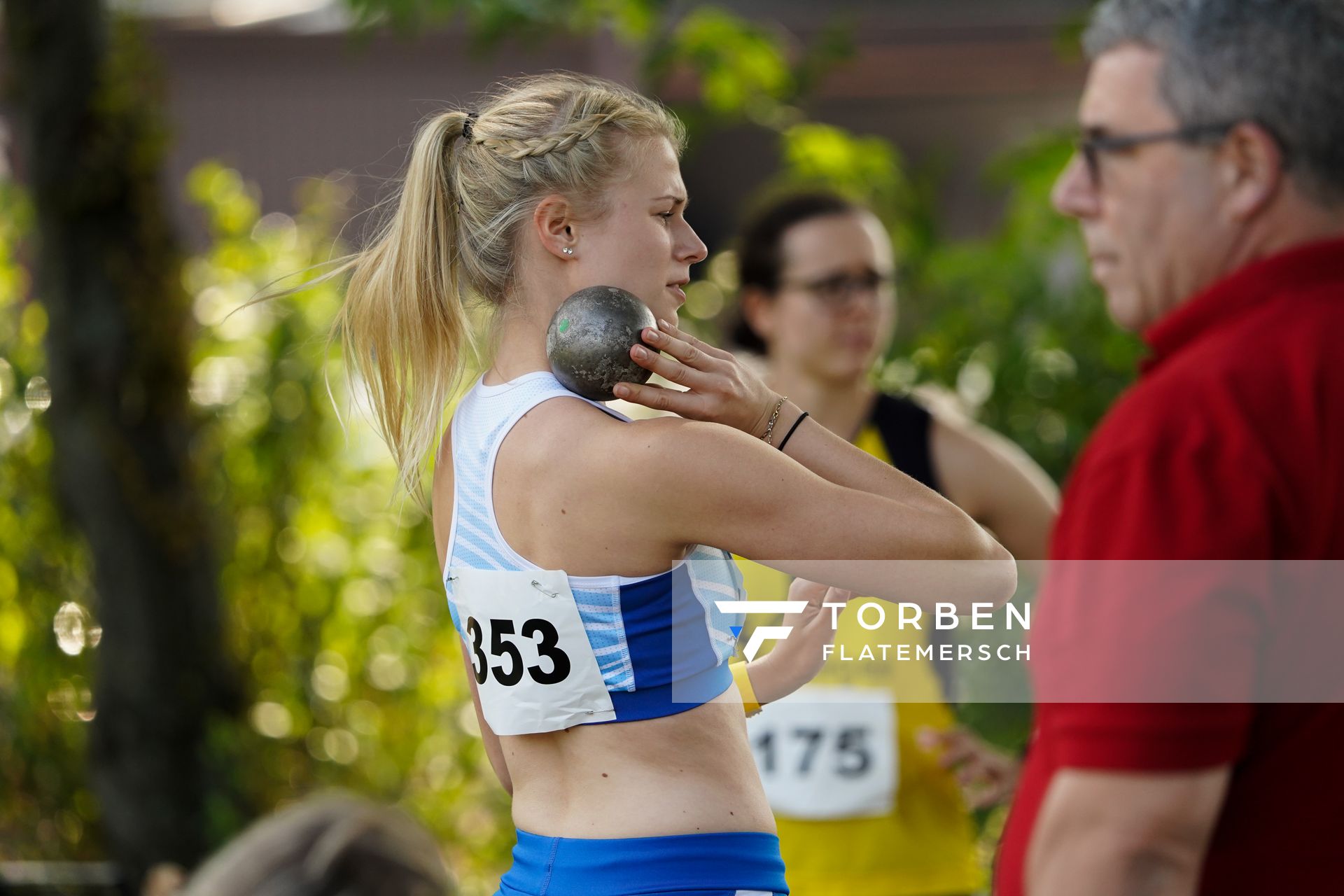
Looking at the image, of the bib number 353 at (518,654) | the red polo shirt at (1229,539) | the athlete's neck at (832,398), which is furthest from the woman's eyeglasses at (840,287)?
the red polo shirt at (1229,539)

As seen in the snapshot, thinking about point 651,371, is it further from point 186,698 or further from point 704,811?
point 186,698

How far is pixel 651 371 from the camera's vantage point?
167 cm

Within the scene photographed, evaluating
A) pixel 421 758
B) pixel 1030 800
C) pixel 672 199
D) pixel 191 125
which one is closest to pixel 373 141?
pixel 191 125

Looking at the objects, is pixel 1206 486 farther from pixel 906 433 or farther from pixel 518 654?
pixel 906 433

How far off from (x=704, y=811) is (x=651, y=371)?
0.53 m

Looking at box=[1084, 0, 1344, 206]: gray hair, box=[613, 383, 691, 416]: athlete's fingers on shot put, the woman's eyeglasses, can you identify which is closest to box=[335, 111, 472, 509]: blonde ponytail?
box=[613, 383, 691, 416]: athlete's fingers on shot put

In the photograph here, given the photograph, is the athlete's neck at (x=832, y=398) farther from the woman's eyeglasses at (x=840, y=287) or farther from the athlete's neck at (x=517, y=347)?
the athlete's neck at (x=517, y=347)

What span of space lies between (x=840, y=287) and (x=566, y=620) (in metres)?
1.60

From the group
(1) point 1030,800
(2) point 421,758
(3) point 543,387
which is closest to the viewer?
(1) point 1030,800

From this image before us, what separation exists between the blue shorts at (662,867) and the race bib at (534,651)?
0.50 ft

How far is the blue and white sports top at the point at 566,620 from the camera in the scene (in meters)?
1.67

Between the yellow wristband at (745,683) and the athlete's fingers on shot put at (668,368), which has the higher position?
the athlete's fingers on shot put at (668,368)

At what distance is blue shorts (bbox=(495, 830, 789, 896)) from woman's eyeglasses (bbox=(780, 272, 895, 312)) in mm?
1560

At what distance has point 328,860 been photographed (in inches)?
63.0
